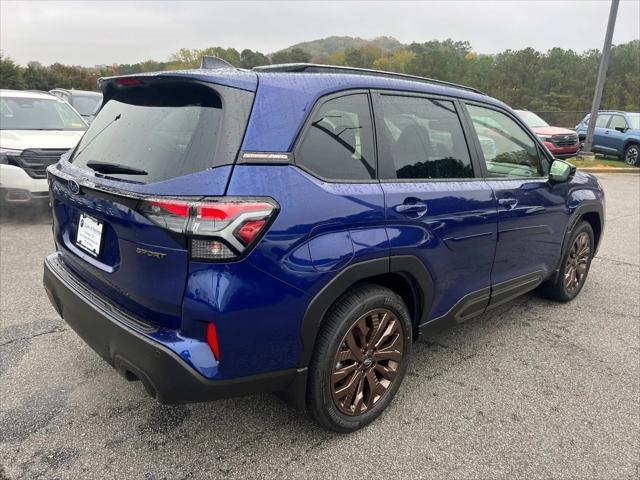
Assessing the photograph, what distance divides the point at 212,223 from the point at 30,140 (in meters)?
5.84

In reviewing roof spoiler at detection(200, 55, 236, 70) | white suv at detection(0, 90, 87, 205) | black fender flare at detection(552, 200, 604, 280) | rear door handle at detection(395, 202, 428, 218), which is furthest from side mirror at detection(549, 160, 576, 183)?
white suv at detection(0, 90, 87, 205)

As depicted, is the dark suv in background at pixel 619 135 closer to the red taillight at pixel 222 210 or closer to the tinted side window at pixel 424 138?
the tinted side window at pixel 424 138

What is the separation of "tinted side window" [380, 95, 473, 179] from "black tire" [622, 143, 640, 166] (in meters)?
14.9

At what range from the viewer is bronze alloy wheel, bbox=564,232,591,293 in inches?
163

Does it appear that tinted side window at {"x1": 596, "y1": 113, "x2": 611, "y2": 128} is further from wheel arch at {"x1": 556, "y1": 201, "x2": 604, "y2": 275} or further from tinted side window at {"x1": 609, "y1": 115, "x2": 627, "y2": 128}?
wheel arch at {"x1": 556, "y1": 201, "x2": 604, "y2": 275}

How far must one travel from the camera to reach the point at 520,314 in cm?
402

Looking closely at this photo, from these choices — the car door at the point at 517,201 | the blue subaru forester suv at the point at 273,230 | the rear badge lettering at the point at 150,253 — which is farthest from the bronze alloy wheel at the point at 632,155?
the rear badge lettering at the point at 150,253

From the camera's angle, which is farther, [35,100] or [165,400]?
[35,100]

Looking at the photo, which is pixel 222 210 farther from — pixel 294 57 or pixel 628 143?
pixel 294 57

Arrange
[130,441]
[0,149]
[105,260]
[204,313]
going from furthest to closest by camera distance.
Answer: [0,149], [130,441], [105,260], [204,313]

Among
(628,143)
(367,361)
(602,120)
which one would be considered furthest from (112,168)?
(602,120)

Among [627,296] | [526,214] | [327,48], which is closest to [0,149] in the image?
[526,214]

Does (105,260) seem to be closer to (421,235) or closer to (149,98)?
(149,98)

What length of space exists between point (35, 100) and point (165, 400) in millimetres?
7404
